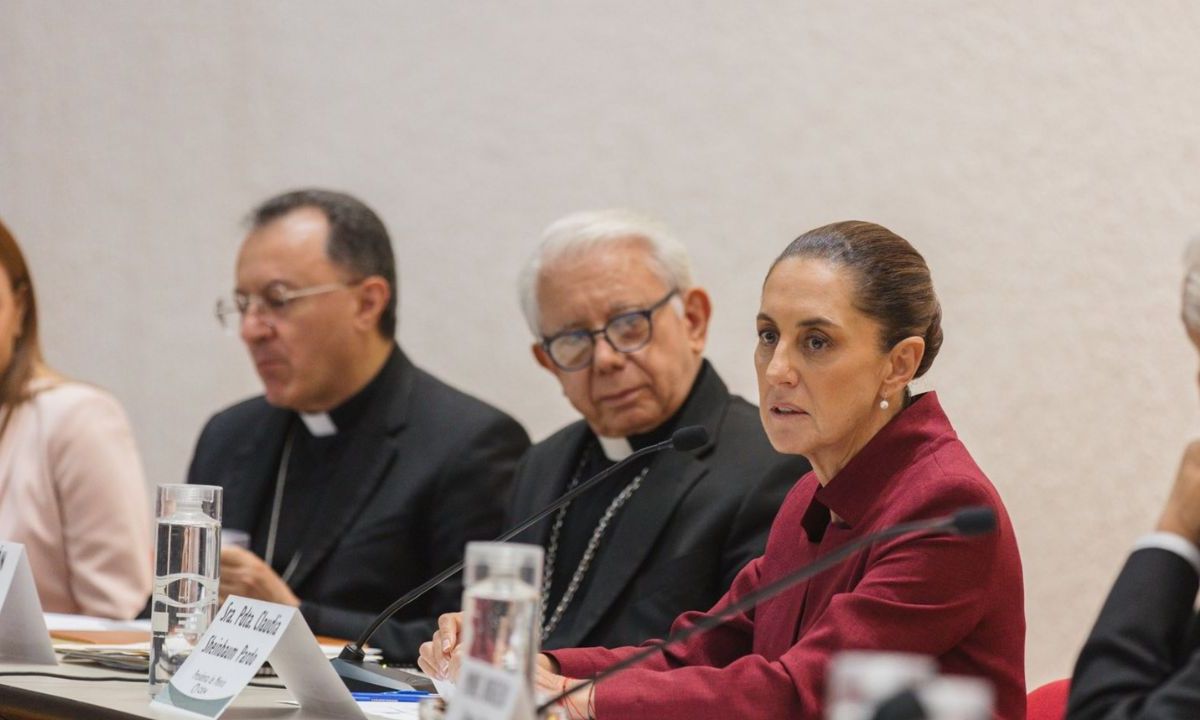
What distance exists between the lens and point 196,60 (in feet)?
19.7

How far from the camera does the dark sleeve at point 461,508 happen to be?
3.96 m

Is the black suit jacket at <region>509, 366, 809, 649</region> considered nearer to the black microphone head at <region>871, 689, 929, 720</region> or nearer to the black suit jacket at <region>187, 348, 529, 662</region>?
the black suit jacket at <region>187, 348, 529, 662</region>

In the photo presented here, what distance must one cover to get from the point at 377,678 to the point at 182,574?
37 cm

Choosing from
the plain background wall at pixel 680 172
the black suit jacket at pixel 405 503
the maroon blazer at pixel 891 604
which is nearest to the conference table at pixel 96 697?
the maroon blazer at pixel 891 604

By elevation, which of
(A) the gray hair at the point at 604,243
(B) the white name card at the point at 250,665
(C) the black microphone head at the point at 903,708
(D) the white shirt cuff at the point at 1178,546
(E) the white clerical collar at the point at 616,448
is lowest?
(B) the white name card at the point at 250,665

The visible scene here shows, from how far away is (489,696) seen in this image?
1614 mm

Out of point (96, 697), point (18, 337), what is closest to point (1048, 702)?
point (96, 697)

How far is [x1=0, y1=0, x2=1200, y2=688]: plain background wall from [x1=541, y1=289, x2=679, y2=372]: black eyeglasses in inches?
37.1

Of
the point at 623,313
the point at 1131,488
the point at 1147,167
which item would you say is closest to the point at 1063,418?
the point at 1131,488

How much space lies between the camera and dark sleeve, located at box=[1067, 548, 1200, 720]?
182 centimetres

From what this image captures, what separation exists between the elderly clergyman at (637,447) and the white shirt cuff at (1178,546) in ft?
4.90

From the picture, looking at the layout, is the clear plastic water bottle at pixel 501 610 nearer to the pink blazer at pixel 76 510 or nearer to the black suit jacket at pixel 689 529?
the black suit jacket at pixel 689 529

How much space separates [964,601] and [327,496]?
8.04 ft

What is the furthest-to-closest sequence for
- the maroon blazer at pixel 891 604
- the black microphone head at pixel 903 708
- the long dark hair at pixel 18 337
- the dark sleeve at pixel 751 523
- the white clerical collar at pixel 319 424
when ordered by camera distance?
the white clerical collar at pixel 319 424
the long dark hair at pixel 18 337
the dark sleeve at pixel 751 523
the maroon blazer at pixel 891 604
the black microphone head at pixel 903 708
